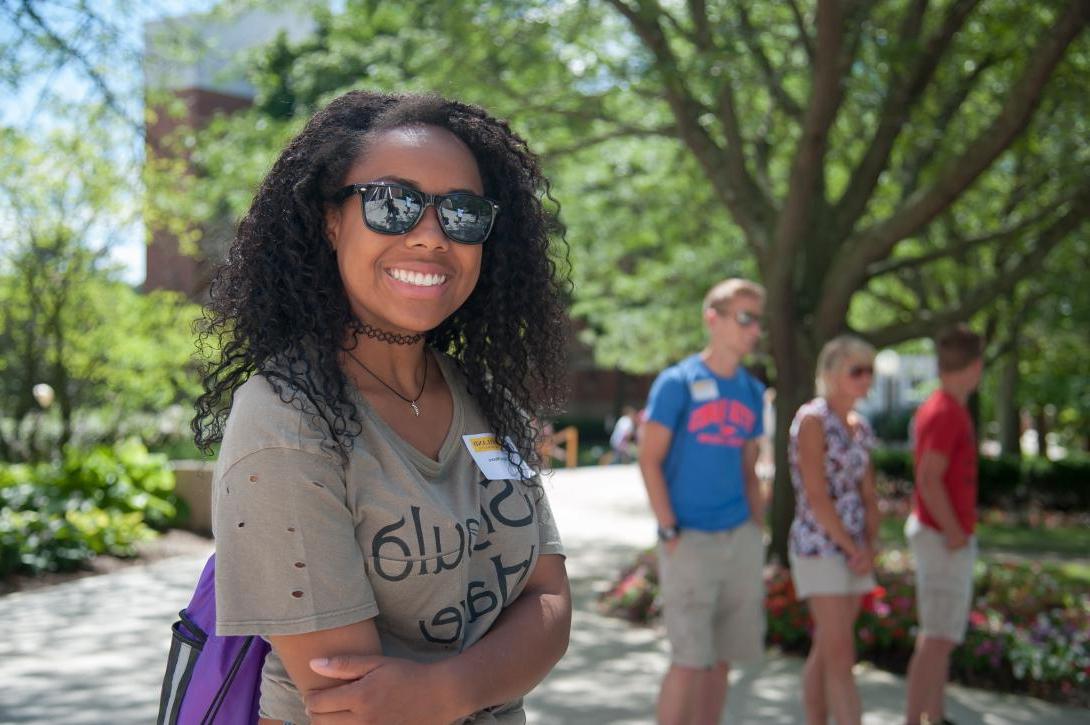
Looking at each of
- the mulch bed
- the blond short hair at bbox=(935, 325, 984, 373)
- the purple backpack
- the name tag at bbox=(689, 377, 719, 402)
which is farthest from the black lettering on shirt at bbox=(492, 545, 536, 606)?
the mulch bed

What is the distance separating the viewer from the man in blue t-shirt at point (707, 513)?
15.7ft

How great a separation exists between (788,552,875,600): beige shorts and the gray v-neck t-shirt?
308 centimetres

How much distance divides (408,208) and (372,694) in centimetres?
79

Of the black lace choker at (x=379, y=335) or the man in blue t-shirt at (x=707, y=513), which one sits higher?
the black lace choker at (x=379, y=335)

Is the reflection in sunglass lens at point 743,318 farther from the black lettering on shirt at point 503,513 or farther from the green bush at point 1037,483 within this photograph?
the green bush at point 1037,483

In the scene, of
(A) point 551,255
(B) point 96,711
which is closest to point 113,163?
(B) point 96,711

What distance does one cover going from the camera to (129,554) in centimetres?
997

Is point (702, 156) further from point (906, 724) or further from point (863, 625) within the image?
point (906, 724)

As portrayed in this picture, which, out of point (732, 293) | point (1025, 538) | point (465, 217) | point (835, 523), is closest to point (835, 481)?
point (835, 523)

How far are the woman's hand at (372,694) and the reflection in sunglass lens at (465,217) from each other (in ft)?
2.40

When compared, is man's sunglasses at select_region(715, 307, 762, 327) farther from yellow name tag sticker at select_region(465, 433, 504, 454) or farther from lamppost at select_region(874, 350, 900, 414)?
lamppost at select_region(874, 350, 900, 414)

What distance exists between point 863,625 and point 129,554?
20.8ft

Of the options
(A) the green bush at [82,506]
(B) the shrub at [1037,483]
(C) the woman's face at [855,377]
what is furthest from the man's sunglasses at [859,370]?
(B) the shrub at [1037,483]

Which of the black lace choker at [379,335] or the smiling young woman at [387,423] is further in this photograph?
the black lace choker at [379,335]
